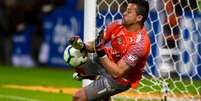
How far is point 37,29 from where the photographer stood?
1919cm

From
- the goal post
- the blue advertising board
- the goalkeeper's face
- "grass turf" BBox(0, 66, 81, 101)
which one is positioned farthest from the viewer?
the blue advertising board

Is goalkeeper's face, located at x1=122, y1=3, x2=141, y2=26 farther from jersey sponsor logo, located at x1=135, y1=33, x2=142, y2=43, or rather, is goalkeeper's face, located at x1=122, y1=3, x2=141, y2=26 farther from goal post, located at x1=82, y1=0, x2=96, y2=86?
goal post, located at x1=82, y1=0, x2=96, y2=86

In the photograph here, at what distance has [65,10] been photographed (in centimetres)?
1861

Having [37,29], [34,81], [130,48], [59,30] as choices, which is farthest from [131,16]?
[37,29]

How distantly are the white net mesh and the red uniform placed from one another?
1946 mm

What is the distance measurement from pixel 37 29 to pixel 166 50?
331 inches

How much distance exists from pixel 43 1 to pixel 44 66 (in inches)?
77.9

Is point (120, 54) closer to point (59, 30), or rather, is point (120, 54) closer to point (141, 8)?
point (141, 8)

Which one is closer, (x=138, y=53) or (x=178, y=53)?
(x=138, y=53)

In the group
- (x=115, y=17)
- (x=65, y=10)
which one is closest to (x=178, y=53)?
(x=115, y=17)

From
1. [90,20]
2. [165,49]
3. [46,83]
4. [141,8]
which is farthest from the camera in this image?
[46,83]

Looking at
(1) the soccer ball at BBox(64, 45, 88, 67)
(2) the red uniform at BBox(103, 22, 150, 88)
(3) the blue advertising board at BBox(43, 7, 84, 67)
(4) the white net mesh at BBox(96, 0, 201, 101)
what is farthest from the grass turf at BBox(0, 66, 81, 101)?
(1) the soccer ball at BBox(64, 45, 88, 67)

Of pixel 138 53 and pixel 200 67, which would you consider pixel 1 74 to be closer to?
pixel 200 67

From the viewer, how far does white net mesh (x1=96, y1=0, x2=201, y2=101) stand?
10678 millimetres
